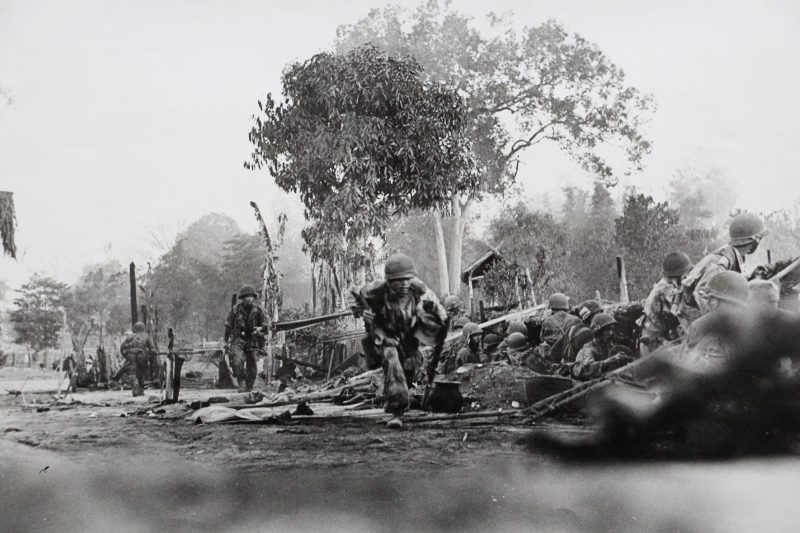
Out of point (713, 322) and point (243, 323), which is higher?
point (243, 323)

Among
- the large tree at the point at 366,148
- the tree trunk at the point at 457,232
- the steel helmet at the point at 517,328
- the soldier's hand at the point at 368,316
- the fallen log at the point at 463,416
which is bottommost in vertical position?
the fallen log at the point at 463,416

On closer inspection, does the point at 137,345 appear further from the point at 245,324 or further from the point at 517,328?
the point at 517,328

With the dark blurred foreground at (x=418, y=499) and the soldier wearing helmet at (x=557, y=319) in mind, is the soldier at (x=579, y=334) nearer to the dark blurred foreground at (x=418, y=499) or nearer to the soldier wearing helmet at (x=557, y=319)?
the soldier wearing helmet at (x=557, y=319)

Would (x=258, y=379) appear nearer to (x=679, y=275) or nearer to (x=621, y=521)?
(x=621, y=521)

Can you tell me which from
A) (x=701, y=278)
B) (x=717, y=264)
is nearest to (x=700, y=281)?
(x=701, y=278)

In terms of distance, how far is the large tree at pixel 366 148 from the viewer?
428 centimetres

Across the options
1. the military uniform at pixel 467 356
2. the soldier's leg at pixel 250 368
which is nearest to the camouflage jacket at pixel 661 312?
the military uniform at pixel 467 356

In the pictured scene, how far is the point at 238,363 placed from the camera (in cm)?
502

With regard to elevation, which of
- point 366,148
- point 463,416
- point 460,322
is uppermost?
point 366,148

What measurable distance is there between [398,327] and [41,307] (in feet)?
8.98

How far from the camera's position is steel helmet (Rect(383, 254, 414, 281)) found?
4.38m

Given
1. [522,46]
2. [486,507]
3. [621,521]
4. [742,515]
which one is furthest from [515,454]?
[522,46]

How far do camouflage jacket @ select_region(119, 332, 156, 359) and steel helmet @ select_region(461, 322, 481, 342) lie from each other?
109 inches

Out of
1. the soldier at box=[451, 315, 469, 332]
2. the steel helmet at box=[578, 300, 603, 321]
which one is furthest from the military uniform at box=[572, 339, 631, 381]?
the soldier at box=[451, 315, 469, 332]
